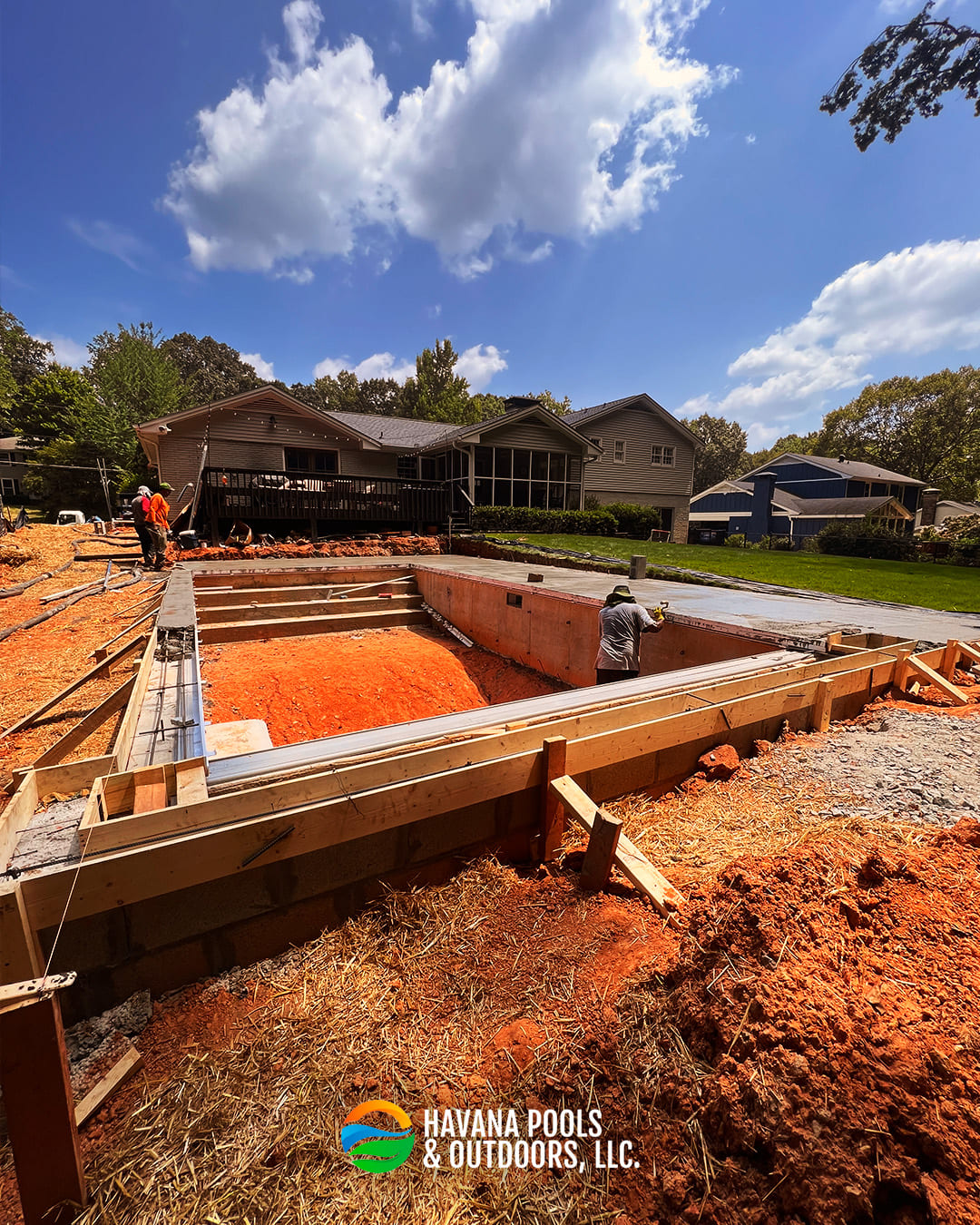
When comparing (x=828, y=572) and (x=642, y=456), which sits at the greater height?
(x=642, y=456)

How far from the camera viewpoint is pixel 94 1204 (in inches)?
62.2

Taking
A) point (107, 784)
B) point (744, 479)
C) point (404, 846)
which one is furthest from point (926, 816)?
point (744, 479)

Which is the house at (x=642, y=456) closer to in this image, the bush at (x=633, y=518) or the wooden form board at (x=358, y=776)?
the bush at (x=633, y=518)

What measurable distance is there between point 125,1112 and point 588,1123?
1.59m

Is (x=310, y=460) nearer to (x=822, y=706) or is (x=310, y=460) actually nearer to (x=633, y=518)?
(x=633, y=518)

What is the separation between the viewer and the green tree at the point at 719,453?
61.5m

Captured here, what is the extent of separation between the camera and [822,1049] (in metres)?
1.52

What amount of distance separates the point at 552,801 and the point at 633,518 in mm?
21287

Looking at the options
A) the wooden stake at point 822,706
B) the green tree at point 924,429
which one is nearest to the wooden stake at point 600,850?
the wooden stake at point 822,706

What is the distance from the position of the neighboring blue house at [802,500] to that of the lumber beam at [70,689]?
35.5m

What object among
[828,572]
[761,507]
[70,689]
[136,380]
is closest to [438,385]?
[136,380]

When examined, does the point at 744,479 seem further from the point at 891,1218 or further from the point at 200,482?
the point at 891,1218

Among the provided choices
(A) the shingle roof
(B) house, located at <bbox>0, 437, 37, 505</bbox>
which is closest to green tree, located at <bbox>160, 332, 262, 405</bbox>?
(B) house, located at <bbox>0, 437, 37, 505</bbox>

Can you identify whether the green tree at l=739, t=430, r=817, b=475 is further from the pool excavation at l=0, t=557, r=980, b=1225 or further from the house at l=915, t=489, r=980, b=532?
the pool excavation at l=0, t=557, r=980, b=1225
